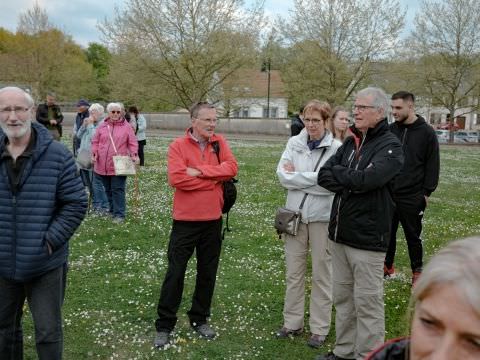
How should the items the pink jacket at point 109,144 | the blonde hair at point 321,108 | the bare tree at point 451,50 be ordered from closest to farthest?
the blonde hair at point 321,108 < the pink jacket at point 109,144 < the bare tree at point 451,50

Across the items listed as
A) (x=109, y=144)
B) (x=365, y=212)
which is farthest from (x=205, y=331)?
(x=109, y=144)

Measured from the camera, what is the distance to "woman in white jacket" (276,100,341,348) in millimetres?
4531

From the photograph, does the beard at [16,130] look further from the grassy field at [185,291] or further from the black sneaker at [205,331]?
the black sneaker at [205,331]

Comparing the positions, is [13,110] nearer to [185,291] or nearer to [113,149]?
[185,291]

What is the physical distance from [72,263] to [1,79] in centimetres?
4354

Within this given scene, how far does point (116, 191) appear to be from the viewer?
29.0 feet

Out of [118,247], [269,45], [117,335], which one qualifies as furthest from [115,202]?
[269,45]

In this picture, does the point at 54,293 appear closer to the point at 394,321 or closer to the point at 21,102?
the point at 21,102

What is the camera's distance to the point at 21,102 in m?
3.29

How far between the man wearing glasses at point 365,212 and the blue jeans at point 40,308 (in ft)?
7.41

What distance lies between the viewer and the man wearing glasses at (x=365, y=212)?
154 inches

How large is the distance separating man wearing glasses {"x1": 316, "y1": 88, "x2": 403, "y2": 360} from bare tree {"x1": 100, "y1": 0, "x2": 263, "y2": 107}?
2419 cm

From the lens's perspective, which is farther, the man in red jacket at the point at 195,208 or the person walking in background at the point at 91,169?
the person walking in background at the point at 91,169

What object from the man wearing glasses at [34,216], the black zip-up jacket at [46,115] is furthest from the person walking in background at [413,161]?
the black zip-up jacket at [46,115]
